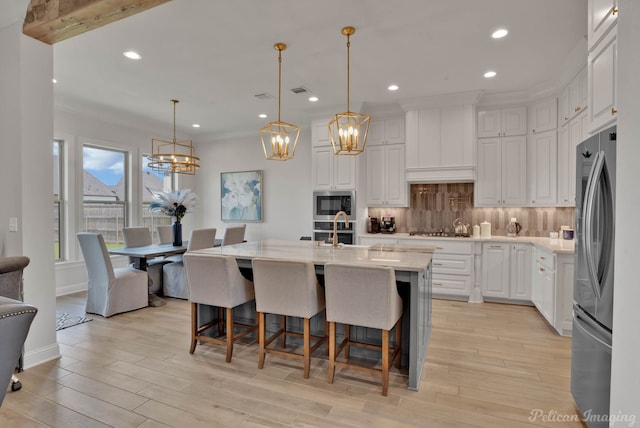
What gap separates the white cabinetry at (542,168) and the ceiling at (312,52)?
27.9 inches

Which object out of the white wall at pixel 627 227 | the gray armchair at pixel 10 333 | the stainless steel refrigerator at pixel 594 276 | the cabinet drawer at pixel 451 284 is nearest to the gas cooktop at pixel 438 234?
the cabinet drawer at pixel 451 284

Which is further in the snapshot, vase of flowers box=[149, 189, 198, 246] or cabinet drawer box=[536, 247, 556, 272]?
vase of flowers box=[149, 189, 198, 246]

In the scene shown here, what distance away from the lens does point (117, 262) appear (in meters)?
5.95

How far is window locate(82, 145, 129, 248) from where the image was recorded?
5586 millimetres

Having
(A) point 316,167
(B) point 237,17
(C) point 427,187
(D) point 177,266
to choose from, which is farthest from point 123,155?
(C) point 427,187

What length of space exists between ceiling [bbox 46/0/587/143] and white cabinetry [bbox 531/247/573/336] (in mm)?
2143

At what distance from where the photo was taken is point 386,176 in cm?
538

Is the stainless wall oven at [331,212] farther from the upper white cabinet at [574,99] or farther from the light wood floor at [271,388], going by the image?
the upper white cabinet at [574,99]

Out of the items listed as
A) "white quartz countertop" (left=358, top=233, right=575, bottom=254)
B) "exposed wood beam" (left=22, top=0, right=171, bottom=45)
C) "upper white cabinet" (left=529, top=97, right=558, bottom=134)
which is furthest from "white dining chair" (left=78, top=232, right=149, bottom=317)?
"upper white cabinet" (left=529, top=97, right=558, bottom=134)

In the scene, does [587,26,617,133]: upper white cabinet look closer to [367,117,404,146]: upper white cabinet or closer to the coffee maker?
[367,117,404,146]: upper white cabinet

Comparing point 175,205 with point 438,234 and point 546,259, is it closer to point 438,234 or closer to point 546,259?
point 438,234

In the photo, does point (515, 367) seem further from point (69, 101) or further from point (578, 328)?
point (69, 101)

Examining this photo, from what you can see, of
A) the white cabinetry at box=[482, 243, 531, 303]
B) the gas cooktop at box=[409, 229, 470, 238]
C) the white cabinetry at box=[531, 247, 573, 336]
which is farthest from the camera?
the gas cooktop at box=[409, 229, 470, 238]

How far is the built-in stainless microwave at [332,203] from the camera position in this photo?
521cm
